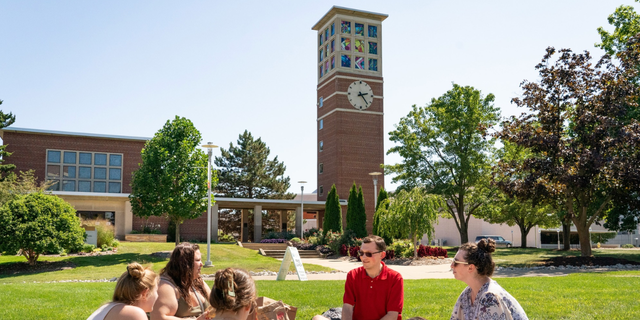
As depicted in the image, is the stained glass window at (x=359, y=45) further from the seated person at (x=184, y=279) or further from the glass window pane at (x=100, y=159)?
the seated person at (x=184, y=279)

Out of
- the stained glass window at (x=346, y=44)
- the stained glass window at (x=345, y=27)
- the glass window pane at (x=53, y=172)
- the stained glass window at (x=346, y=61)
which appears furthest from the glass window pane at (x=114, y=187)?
the stained glass window at (x=345, y=27)

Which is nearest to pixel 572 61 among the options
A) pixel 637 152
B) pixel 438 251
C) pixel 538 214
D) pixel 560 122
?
pixel 560 122

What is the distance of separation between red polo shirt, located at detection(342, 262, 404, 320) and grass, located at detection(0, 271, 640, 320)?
→ 3.54m

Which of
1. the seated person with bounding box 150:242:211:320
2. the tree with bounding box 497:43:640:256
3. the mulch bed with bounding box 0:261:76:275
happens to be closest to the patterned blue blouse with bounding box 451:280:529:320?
the seated person with bounding box 150:242:211:320

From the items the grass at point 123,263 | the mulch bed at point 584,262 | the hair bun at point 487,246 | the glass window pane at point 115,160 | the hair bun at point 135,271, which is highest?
the glass window pane at point 115,160

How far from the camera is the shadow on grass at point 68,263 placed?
20.8 meters

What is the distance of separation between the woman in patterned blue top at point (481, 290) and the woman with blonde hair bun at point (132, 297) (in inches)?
96.8

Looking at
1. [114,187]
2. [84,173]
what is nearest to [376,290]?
[114,187]

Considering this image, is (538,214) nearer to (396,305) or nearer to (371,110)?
(371,110)

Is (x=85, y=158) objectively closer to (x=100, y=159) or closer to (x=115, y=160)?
(x=100, y=159)

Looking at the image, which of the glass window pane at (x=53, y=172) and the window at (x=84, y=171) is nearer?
the glass window pane at (x=53, y=172)

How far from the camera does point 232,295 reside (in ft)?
12.9

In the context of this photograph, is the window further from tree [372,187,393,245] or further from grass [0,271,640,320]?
grass [0,271,640,320]

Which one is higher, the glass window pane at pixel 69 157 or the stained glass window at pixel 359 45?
the stained glass window at pixel 359 45
